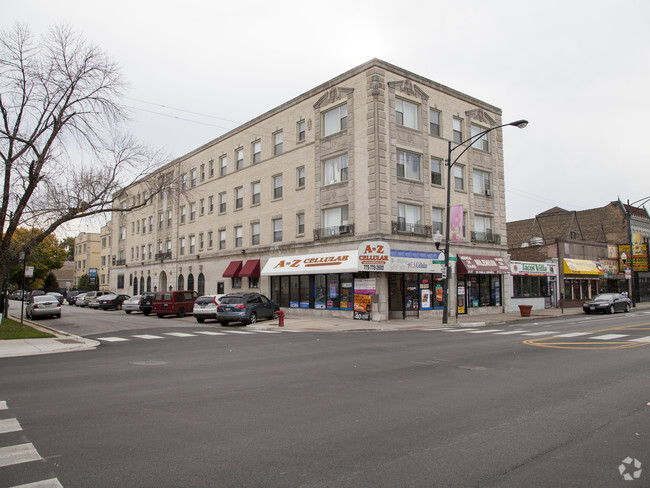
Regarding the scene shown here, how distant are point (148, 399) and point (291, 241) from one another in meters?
24.7

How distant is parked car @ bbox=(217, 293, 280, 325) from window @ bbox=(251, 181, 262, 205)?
1213 centimetres

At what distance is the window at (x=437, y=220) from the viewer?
29597mm

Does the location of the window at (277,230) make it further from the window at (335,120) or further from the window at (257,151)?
the window at (335,120)

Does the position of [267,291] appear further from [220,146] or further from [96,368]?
[96,368]

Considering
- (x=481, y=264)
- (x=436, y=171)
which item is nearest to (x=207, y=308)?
(x=436, y=171)

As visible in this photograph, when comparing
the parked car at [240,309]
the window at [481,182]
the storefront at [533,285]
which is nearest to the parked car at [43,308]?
the parked car at [240,309]

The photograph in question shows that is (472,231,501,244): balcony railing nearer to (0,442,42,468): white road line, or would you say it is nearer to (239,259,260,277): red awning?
(239,259,260,277): red awning

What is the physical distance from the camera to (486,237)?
33.1 meters

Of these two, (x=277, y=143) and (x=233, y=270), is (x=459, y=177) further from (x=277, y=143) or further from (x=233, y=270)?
(x=233, y=270)

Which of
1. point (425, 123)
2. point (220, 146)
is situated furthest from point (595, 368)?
point (220, 146)

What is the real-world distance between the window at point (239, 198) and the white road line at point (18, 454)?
1305 inches

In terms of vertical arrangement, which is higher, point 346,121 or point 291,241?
point 346,121

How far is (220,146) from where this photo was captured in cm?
4088

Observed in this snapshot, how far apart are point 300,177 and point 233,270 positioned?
981 centimetres
